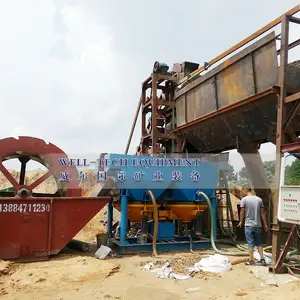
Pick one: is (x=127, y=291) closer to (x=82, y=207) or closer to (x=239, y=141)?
(x=82, y=207)

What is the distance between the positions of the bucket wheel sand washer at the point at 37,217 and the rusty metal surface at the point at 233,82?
3.14 meters

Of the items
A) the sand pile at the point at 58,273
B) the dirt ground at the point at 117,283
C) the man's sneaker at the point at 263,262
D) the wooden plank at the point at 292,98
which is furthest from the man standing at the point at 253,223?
the sand pile at the point at 58,273

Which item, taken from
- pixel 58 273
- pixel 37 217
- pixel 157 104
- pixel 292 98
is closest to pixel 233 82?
pixel 292 98

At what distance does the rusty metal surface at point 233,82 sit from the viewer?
20.1 feet

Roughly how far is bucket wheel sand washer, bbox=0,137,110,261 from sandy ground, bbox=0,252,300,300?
1.34 feet

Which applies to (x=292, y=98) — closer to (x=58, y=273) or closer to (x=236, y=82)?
(x=236, y=82)

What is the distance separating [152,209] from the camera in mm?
7465

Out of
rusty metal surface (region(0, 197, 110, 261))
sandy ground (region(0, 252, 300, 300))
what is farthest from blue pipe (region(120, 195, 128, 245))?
sandy ground (region(0, 252, 300, 300))

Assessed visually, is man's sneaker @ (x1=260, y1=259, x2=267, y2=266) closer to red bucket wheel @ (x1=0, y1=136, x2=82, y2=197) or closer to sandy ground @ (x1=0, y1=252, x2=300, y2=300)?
sandy ground @ (x1=0, y1=252, x2=300, y2=300)

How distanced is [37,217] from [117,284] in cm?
228

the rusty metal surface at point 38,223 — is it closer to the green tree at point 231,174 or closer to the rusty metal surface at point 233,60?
the rusty metal surface at point 233,60

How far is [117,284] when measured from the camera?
16.0 feet

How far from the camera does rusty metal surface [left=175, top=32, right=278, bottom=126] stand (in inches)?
241

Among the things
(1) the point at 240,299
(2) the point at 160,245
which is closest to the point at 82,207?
(2) the point at 160,245
